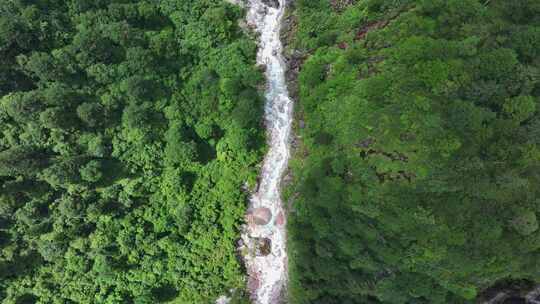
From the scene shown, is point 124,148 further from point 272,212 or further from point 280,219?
point 280,219

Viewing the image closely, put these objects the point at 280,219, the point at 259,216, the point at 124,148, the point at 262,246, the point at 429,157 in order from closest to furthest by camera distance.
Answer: the point at 429,157 < the point at 124,148 < the point at 259,216 < the point at 280,219 < the point at 262,246

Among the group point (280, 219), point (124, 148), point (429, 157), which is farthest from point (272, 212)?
point (429, 157)

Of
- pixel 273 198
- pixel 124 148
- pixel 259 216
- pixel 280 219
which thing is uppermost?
pixel 124 148

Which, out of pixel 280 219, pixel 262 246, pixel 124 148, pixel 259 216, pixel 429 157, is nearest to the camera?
pixel 429 157

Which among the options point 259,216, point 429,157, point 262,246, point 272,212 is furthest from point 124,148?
point 429,157

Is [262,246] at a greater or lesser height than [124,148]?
lesser

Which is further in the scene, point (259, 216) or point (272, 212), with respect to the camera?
point (272, 212)

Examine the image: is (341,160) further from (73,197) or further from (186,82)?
(73,197)

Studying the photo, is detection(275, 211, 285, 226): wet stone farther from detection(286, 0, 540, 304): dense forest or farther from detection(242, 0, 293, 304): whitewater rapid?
detection(286, 0, 540, 304): dense forest

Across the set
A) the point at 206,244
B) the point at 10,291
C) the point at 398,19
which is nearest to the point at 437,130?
the point at 398,19
